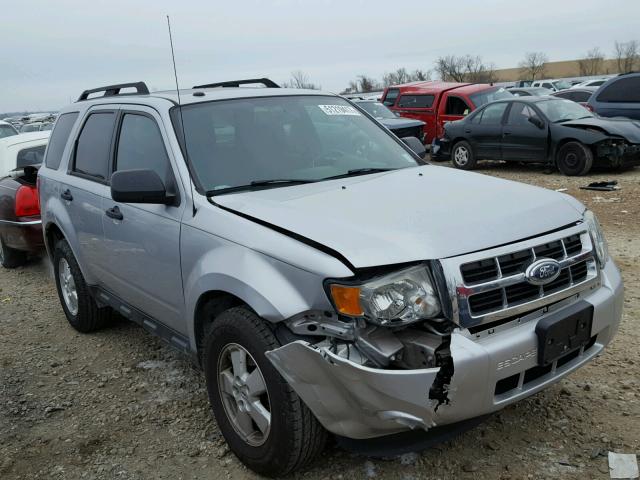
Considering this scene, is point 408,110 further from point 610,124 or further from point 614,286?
point 614,286

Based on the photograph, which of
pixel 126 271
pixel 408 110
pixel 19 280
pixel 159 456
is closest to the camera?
pixel 159 456

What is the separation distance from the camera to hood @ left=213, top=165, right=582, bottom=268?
243 centimetres

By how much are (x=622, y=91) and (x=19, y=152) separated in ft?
39.0

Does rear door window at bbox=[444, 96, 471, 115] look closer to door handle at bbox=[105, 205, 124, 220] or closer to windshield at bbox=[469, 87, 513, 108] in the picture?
windshield at bbox=[469, 87, 513, 108]

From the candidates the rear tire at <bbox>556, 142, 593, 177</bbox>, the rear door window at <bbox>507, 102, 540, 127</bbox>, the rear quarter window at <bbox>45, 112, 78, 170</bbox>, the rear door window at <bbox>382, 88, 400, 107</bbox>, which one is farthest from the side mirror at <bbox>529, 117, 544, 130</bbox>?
the rear quarter window at <bbox>45, 112, 78, 170</bbox>

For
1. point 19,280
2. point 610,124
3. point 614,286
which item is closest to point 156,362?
point 614,286

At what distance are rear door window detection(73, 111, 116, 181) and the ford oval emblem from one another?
2.85m

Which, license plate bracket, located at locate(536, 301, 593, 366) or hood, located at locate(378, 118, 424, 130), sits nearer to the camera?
license plate bracket, located at locate(536, 301, 593, 366)

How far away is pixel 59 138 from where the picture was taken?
5031 mm

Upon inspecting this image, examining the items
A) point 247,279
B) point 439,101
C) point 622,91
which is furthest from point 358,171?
point 439,101

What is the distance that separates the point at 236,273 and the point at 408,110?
1446 centimetres

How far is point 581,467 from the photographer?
2822 millimetres

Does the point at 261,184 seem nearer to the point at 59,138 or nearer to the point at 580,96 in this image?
the point at 59,138

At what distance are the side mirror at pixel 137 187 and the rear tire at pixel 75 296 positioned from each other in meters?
1.76
